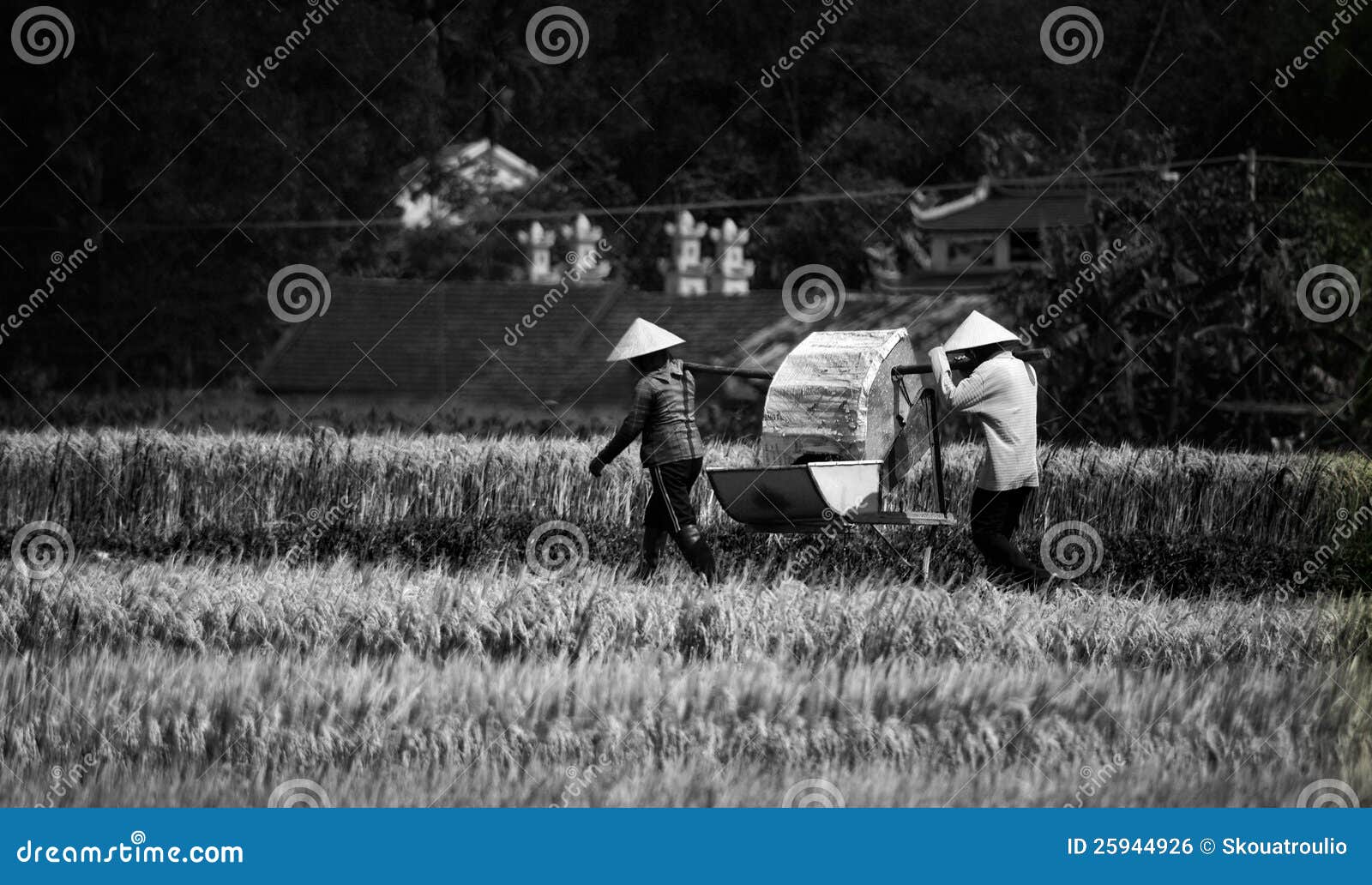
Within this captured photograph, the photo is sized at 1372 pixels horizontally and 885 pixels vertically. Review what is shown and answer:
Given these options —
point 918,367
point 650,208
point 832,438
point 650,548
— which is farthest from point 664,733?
point 650,208

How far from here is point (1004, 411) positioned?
30.6ft

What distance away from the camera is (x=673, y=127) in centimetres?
4284

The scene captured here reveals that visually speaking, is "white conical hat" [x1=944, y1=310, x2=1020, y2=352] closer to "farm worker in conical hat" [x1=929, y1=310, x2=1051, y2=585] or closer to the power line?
"farm worker in conical hat" [x1=929, y1=310, x2=1051, y2=585]

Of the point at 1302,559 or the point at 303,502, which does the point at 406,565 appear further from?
the point at 1302,559

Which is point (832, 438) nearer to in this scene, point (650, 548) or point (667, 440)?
point (667, 440)

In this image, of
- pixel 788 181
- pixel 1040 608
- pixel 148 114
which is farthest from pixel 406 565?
pixel 788 181

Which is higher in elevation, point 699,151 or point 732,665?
point 699,151

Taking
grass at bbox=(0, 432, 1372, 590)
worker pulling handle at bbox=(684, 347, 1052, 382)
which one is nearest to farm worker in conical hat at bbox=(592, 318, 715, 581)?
worker pulling handle at bbox=(684, 347, 1052, 382)

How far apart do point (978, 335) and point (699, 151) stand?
32.7 metres

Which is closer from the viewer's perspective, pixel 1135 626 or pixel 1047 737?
pixel 1047 737

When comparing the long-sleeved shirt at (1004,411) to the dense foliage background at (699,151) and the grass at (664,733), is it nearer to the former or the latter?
the grass at (664,733)

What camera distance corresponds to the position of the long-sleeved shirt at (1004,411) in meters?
9.28

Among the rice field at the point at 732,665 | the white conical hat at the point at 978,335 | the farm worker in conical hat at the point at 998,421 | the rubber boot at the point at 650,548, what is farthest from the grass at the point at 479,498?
the white conical hat at the point at 978,335

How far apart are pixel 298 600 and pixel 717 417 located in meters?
15.1
